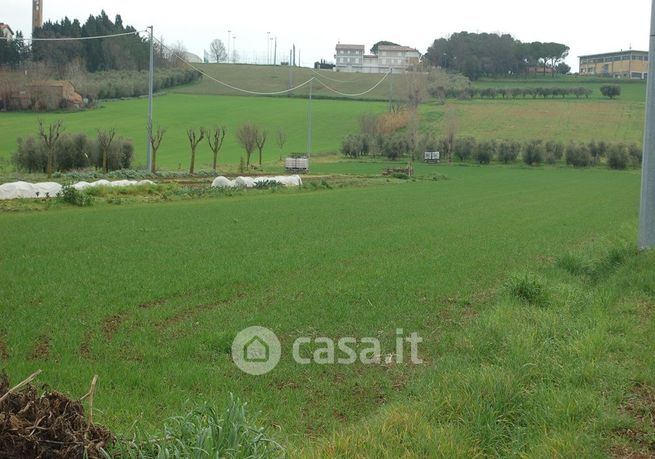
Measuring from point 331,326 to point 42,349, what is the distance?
3.67 meters

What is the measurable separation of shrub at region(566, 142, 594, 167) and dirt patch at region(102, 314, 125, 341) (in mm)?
78500

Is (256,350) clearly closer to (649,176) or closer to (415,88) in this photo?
(649,176)

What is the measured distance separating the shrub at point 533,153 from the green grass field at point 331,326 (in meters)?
62.5

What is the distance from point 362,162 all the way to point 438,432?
75048mm

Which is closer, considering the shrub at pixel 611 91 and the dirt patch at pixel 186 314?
the dirt patch at pixel 186 314

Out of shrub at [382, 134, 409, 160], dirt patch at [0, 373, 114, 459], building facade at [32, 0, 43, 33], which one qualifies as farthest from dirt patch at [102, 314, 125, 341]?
building facade at [32, 0, 43, 33]

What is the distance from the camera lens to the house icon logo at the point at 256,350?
323 inches

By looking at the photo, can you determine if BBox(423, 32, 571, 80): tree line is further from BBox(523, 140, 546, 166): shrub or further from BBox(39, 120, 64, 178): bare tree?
BBox(39, 120, 64, 178): bare tree

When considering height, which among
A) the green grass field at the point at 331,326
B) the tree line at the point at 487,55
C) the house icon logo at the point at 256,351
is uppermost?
the tree line at the point at 487,55

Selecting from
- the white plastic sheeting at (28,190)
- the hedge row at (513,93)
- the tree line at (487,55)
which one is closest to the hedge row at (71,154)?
the white plastic sheeting at (28,190)

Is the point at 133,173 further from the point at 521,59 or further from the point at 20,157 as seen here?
the point at 521,59

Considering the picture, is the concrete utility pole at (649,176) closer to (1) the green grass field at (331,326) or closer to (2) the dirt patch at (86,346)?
(1) the green grass field at (331,326)

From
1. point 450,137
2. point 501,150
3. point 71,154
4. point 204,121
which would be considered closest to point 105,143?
point 71,154

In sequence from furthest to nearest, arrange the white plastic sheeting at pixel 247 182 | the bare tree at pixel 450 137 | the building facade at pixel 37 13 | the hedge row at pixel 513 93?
the hedge row at pixel 513 93, the building facade at pixel 37 13, the bare tree at pixel 450 137, the white plastic sheeting at pixel 247 182
